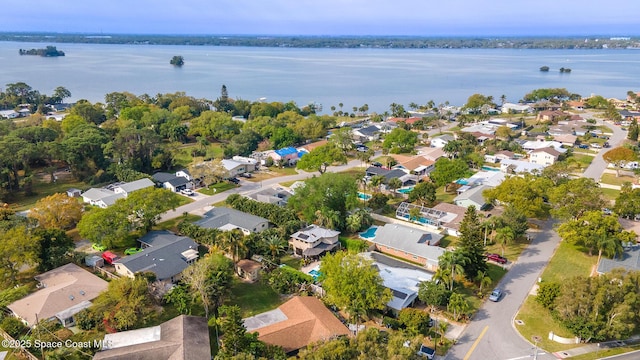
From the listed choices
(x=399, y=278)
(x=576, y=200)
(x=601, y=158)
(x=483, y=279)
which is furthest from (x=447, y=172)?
(x=601, y=158)

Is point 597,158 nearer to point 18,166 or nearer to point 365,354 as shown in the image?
point 365,354

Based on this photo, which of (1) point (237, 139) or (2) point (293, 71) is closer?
(1) point (237, 139)

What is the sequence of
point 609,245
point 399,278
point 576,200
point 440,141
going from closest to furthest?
1. point 399,278
2. point 609,245
3. point 576,200
4. point 440,141

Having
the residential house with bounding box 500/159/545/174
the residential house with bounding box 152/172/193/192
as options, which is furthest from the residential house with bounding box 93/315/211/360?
the residential house with bounding box 500/159/545/174

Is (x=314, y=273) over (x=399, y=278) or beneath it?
beneath

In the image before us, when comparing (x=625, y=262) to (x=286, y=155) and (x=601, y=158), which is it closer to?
(x=601, y=158)

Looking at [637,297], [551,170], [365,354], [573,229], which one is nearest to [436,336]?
[365,354]
